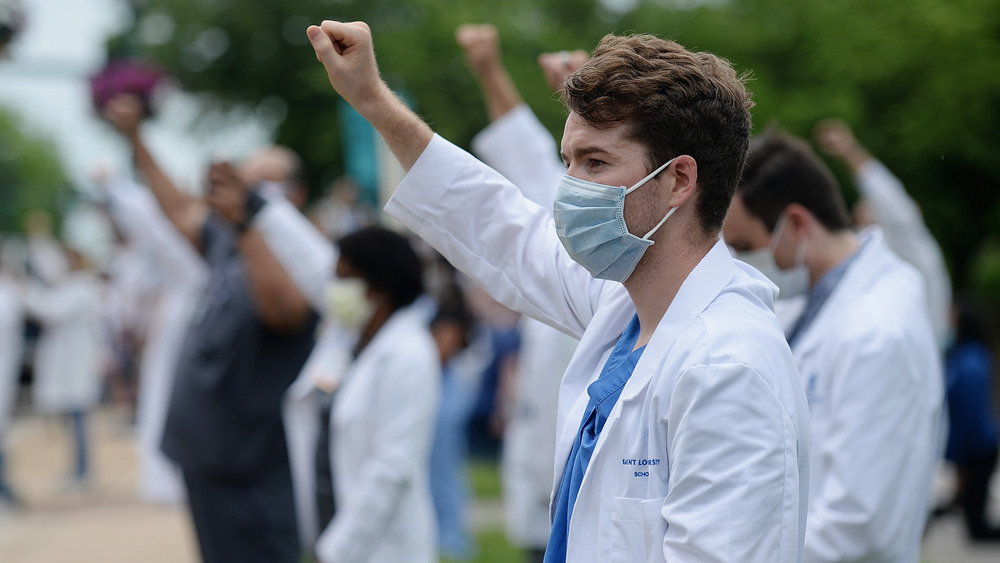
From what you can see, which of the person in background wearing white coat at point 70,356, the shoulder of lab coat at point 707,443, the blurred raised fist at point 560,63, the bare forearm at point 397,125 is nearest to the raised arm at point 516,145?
the blurred raised fist at point 560,63

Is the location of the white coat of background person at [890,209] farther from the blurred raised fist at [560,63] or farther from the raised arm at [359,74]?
the raised arm at [359,74]

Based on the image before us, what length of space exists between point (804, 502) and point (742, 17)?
28.2 meters

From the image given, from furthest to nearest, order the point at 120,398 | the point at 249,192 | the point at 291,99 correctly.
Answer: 1. the point at 291,99
2. the point at 120,398
3. the point at 249,192

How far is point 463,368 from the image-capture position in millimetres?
12961

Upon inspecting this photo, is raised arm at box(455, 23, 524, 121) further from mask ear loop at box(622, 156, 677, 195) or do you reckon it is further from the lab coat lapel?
mask ear loop at box(622, 156, 677, 195)

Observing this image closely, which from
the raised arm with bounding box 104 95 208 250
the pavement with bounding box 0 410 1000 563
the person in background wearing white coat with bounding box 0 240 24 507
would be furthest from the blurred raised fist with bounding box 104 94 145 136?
the person in background wearing white coat with bounding box 0 240 24 507

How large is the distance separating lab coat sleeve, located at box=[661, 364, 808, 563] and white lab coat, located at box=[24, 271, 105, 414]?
1124 centimetres

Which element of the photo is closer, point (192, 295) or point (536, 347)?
point (536, 347)

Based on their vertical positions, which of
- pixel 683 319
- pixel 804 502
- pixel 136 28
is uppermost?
pixel 683 319

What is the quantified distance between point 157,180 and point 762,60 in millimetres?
24129

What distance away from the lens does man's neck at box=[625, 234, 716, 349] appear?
7.34 feet

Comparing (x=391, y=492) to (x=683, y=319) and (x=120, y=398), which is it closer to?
(x=683, y=319)

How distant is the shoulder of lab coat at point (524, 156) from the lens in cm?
421

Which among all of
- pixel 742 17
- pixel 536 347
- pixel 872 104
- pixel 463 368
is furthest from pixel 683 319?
pixel 742 17
